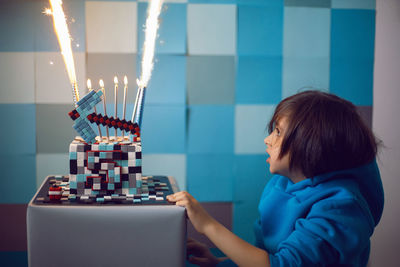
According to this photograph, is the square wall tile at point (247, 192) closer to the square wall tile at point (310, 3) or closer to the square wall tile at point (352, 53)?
the square wall tile at point (352, 53)

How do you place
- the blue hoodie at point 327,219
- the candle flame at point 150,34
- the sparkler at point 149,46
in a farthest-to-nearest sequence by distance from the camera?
the candle flame at point 150,34 → the sparkler at point 149,46 → the blue hoodie at point 327,219

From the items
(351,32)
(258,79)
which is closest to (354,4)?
(351,32)

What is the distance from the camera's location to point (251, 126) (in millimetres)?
1724

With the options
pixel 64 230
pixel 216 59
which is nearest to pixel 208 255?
pixel 64 230

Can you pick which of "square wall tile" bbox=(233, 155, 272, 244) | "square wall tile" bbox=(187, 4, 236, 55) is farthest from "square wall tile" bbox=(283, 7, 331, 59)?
"square wall tile" bbox=(233, 155, 272, 244)

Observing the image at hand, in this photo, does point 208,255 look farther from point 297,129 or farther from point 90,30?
point 90,30

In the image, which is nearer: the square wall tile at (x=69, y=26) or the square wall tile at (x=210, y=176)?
the square wall tile at (x=69, y=26)

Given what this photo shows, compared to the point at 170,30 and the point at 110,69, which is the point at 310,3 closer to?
the point at 170,30

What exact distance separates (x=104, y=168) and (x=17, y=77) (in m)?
0.89

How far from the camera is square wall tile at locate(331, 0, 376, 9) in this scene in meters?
1.72

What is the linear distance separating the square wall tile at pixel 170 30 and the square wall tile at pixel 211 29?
0.10ft

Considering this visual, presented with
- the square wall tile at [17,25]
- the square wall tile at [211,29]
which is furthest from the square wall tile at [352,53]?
the square wall tile at [17,25]

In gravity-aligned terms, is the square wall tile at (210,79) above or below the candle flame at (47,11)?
below

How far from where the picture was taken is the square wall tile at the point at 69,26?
1.59 m
